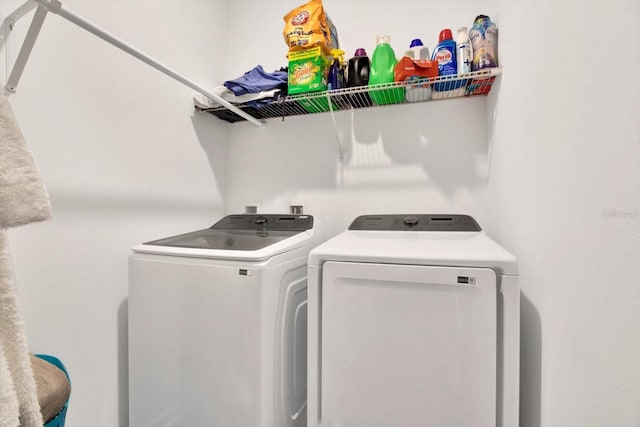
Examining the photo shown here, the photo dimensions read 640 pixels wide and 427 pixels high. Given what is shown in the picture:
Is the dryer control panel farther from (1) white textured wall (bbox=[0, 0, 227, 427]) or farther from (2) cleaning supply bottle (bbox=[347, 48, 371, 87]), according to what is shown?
(1) white textured wall (bbox=[0, 0, 227, 427])

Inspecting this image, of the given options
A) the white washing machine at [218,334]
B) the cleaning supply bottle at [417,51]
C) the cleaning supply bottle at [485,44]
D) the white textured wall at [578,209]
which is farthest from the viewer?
the cleaning supply bottle at [417,51]

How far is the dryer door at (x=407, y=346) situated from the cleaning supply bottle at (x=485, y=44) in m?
1.02

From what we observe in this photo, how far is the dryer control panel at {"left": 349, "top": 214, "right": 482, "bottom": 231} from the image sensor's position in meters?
1.39

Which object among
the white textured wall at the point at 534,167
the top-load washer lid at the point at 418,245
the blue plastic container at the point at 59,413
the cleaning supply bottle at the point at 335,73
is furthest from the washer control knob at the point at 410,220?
the blue plastic container at the point at 59,413

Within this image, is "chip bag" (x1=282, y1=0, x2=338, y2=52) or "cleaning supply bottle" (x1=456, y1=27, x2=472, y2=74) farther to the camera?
"chip bag" (x1=282, y1=0, x2=338, y2=52)

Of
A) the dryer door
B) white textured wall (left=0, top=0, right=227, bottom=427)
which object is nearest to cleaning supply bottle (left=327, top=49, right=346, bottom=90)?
white textured wall (left=0, top=0, right=227, bottom=427)

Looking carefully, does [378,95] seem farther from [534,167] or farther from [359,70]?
[534,167]

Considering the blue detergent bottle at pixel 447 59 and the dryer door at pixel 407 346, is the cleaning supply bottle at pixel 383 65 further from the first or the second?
the dryer door at pixel 407 346

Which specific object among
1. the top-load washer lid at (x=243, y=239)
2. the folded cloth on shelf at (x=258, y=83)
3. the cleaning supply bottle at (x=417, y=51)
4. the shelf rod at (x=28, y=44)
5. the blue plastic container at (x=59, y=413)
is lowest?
the blue plastic container at (x=59, y=413)

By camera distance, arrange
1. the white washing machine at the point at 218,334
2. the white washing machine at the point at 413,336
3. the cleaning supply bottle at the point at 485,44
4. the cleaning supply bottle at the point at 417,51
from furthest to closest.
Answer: the cleaning supply bottle at the point at 417,51, the cleaning supply bottle at the point at 485,44, the white washing machine at the point at 218,334, the white washing machine at the point at 413,336

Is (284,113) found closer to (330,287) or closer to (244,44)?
(244,44)

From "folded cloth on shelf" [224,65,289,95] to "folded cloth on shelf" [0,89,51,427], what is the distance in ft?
3.96

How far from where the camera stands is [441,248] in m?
1.04

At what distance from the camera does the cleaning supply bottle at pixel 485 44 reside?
1329 millimetres
